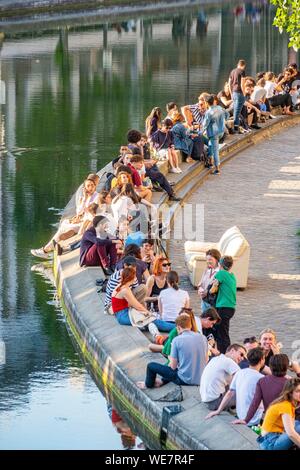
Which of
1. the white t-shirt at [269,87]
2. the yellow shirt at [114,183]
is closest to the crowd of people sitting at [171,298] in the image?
the yellow shirt at [114,183]

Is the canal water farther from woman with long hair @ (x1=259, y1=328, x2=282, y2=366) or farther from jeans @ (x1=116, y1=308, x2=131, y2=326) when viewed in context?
woman with long hair @ (x1=259, y1=328, x2=282, y2=366)

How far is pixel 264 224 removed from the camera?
26109mm

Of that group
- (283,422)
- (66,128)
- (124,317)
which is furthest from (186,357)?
(66,128)

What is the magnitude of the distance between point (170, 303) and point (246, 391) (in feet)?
11.5

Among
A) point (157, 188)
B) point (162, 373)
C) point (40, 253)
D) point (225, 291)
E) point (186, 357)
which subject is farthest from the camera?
point (157, 188)

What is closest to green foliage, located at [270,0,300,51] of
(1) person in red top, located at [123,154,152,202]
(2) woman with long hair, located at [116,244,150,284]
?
(1) person in red top, located at [123,154,152,202]

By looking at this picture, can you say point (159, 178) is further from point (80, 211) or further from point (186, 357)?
point (186, 357)

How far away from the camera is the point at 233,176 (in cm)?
3084

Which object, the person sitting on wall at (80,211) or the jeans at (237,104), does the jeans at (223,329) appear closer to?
the person sitting on wall at (80,211)

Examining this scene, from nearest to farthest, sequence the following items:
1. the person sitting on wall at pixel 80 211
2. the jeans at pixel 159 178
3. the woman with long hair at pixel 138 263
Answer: the woman with long hair at pixel 138 263 → the person sitting on wall at pixel 80 211 → the jeans at pixel 159 178

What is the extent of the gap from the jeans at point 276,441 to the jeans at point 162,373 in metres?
2.23

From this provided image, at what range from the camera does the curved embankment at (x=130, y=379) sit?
50.3 feet
